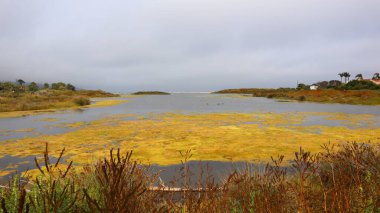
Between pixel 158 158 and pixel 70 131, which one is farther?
pixel 70 131

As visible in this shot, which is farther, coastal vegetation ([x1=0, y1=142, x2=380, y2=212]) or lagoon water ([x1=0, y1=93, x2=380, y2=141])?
lagoon water ([x1=0, y1=93, x2=380, y2=141])

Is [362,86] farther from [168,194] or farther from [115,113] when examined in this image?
[168,194]

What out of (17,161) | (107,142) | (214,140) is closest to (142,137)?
(107,142)

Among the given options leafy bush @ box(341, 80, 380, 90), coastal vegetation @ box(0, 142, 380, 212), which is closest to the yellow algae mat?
coastal vegetation @ box(0, 142, 380, 212)

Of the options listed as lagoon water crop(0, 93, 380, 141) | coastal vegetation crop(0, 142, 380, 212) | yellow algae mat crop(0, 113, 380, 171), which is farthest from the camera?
lagoon water crop(0, 93, 380, 141)

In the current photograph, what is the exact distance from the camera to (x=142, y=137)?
13.7 m

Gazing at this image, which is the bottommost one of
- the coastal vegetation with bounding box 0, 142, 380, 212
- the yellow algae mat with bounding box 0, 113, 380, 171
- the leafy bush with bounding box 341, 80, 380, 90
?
the yellow algae mat with bounding box 0, 113, 380, 171

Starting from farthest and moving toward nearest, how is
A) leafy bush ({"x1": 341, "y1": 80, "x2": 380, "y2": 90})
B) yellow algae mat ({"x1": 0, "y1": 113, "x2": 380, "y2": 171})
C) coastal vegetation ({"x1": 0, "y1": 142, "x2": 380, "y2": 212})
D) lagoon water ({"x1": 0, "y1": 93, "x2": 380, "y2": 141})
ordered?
leafy bush ({"x1": 341, "y1": 80, "x2": 380, "y2": 90})
lagoon water ({"x1": 0, "y1": 93, "x2": 380, "y2": 141})
yellow algae mat ({"x1": 0, "y1": 113, "x2": 380, "y2": 171})
coastal vegetation ({"x1": 0, "y1": 142, "x2": 380, "y2": 212})

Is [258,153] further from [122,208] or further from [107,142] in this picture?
[122,208]

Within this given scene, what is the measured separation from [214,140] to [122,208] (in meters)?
11.4

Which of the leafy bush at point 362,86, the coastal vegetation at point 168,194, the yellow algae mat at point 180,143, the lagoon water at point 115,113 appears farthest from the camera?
the leafy bush at point 362,86

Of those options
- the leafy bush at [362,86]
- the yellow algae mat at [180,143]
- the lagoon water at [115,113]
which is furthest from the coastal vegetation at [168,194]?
the leafy bush at [362,86]

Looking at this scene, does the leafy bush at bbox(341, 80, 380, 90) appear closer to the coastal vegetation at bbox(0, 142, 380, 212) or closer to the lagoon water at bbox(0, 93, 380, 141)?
the lagoon water at bbox(0, 93, 380, 141)

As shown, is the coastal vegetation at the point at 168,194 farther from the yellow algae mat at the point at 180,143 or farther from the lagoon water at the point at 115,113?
the lagoon water at the point at 115,113
